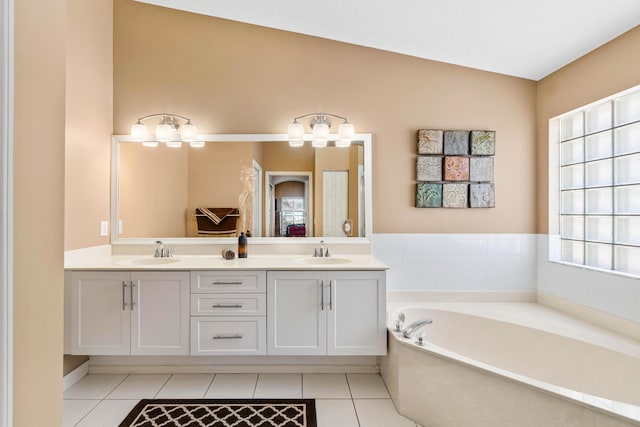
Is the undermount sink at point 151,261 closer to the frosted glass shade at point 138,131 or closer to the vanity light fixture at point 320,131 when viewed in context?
the frosted glass shade at point 138,131

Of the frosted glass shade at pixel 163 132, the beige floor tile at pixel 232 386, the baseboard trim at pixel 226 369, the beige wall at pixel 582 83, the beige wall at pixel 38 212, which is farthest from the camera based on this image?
the frosted glass shade at pixel 163 132

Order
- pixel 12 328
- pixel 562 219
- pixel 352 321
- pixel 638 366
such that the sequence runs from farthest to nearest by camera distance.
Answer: pixel 562 219 → pixel 352 321 → pixel 638 366 → pixel 12 328

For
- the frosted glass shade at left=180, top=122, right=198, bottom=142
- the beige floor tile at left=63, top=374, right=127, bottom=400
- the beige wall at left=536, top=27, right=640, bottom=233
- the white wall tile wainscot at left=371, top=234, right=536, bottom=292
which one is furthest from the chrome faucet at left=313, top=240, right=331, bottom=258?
the beige wall at left=536, top=27, right=640, bottom=233

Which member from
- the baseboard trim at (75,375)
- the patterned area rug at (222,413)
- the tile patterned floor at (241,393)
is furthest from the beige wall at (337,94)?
the baseboard trim at (75,375)

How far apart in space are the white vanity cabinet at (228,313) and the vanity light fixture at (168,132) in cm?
118

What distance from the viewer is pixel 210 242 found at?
9.51 ft

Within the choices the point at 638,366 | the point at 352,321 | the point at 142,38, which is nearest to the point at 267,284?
the point at 352,321

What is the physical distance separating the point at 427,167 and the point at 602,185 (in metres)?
1.18

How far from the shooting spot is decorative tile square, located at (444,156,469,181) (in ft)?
9.33

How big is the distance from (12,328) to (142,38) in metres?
2.94

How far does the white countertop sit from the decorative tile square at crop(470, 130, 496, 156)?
1253mm

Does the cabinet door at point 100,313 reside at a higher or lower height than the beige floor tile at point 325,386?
higher

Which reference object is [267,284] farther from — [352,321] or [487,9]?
[487,9]

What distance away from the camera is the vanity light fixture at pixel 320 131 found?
280 cm
